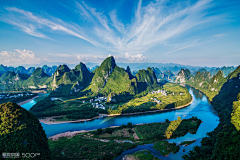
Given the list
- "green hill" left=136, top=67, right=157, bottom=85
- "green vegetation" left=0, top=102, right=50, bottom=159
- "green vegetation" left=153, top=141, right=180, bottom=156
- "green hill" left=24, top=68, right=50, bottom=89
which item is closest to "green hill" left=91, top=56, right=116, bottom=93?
"green hill" left=136, top=67, right=157, bottom=85

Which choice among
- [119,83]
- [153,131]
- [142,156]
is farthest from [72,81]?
[142,156]

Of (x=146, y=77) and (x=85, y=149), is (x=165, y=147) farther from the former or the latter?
(x=146, y=77)

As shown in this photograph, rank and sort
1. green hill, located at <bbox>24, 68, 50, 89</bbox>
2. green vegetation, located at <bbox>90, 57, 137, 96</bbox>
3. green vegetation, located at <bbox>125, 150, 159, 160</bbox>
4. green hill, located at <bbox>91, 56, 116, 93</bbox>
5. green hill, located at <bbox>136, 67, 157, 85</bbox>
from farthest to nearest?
green hill, located at <bbox>24, 68, 50, 89</bbox>
green hill, located at <bbox>136, 67, 157, 85</bbox>
green hill, located at <bbox>91, 56, 116, 93</bbox>
green vegetation, located at <bbox>90, 57, 137, 96</bbox>
green vegetation, located at <bbox>125, 150, 159, 160</bbox>

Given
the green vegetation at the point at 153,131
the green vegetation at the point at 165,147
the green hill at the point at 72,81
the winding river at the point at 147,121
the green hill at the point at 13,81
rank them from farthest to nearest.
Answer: the green hill at the point at 13,81 → the green hill at the point at 72,81 → the green vegetation at the point at 153,131 → the winding river at the point at 147,121 → the green vegetation at the point at 165,147

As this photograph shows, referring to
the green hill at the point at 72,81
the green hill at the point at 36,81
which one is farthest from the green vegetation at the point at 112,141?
the green hill at the point at 36,81

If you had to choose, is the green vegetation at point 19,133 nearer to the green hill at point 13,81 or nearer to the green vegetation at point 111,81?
the green vegetation at point 111,81

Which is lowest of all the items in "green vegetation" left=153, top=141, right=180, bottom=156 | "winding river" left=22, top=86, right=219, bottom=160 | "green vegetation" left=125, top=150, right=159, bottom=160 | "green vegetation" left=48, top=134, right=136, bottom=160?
"winding river" left=22, top=86, right=219, bottom=160

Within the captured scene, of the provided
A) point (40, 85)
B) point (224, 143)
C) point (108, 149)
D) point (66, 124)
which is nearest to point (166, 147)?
point (224, 143)

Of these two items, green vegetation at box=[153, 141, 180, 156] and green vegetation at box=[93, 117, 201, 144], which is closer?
green vegetation at box=[153, 141, 180, 156]

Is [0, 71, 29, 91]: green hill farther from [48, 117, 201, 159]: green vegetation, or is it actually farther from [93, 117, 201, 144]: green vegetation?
[93, 117, 201, 144]: green vegetation
